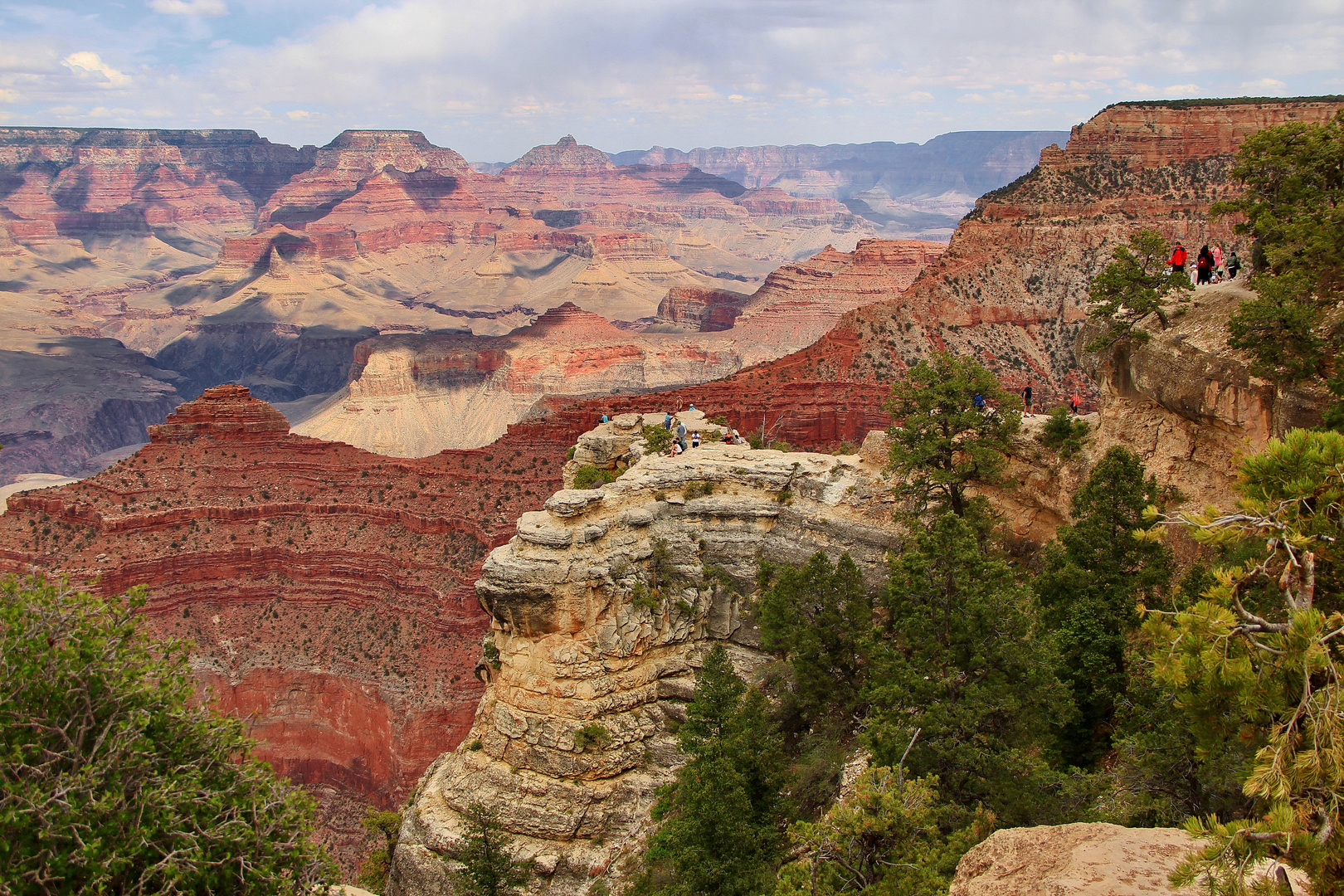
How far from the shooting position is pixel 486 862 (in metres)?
27.0

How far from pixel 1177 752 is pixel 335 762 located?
4356 cm

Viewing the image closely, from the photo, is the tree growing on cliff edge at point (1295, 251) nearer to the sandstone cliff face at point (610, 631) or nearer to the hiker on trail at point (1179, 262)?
the hiker on trail at point (1179, 262)

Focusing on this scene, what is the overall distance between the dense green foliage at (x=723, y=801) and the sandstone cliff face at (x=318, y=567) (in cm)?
2482

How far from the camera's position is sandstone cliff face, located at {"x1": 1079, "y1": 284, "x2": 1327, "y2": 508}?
76.6 feet

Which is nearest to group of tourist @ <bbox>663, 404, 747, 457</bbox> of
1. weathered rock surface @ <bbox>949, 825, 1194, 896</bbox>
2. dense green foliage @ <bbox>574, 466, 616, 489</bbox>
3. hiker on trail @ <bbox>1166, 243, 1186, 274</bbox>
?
dense green foliage @ <bbox>574, 466, 616, 489</bbox>

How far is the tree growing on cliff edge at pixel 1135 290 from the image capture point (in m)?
27.0

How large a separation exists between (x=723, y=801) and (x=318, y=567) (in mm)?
38642

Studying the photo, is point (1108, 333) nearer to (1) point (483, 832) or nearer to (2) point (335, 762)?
(1) point (483, 832)

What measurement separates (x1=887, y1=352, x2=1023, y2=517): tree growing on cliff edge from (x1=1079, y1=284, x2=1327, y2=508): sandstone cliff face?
3.22 meters

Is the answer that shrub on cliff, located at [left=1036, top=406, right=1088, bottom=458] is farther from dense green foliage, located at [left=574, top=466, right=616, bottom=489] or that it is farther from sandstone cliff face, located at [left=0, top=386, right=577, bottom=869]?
sandstone cliff face, located at [left=0, top=386, right=577, bottom=869]

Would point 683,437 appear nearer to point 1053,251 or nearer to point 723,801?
point 723,801

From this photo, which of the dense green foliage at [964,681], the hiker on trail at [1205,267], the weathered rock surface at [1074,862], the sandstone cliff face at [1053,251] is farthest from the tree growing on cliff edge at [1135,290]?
the sandstone cliff face at [1053,251]

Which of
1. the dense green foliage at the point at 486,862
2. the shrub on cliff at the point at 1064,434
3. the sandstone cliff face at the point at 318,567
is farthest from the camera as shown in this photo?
the sandstone cliff face at the point at 318,567

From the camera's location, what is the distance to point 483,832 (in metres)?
27.4
